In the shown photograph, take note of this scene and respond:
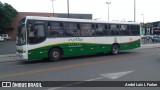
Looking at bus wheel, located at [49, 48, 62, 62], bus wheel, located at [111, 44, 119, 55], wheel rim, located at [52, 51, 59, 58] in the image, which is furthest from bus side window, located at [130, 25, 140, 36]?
wheel rim, located at [52, 51, 59, 58]

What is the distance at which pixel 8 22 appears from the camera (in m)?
71.7

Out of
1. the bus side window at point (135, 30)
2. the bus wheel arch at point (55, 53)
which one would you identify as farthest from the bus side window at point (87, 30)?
the bus side window at point (135, 30)

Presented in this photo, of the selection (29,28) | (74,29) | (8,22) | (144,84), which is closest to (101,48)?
(74,29)

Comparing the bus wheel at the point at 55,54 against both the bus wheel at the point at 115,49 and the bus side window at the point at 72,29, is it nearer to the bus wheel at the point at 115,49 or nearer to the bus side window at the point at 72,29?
the bus side window at the point at 72,29

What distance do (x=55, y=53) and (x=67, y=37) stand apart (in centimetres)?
155

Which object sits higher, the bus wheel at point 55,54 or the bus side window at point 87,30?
the bus side window at point 87,30

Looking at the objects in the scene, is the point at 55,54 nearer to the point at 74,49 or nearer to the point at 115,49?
the point at 74,49

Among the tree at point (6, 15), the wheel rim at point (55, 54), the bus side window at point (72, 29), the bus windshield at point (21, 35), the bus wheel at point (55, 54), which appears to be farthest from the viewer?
the tree at point (6, 15)

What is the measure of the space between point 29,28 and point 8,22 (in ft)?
189

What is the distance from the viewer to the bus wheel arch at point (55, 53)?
17.5 metres

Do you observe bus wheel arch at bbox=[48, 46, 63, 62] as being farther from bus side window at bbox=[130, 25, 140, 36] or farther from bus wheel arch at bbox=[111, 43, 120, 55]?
bus side window at bbox=[130, 25, 140, 36]

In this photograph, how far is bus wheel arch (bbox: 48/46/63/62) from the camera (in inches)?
690

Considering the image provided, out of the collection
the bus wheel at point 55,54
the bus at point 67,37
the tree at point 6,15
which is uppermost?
the tree at point 6,15

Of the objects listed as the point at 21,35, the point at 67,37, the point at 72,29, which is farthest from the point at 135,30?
the point at 21,35
